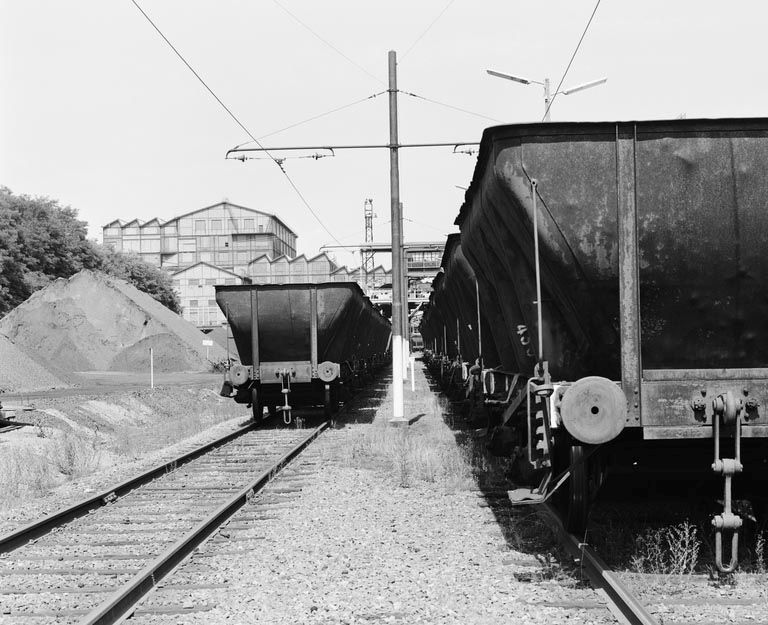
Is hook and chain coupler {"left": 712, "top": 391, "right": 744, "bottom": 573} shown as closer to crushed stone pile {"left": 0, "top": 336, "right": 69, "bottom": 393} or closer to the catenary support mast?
the catenary support mast

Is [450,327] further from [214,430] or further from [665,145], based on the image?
[665,145]

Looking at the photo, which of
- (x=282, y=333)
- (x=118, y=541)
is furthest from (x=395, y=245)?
(x=118, y=541)

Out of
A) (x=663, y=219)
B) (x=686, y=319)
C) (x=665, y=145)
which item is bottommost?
(x=686, y=319)

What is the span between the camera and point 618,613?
445 centimetres

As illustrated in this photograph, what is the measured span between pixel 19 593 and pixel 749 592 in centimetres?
461

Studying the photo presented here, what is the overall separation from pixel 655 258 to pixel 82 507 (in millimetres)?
5782

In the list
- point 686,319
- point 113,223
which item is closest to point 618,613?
point 686,319

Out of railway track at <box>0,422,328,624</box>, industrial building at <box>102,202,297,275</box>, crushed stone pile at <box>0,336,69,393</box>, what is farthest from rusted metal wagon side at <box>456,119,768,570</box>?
industrial building at <box>102,202,297,275</box>

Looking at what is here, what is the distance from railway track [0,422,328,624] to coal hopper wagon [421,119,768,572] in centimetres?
266

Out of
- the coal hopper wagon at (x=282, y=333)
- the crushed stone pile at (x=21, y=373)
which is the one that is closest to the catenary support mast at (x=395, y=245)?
the coal hopper wagon at (x=282, y=333)

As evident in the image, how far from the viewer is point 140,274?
6138 centimetres

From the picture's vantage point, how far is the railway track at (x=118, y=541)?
16.2 ft

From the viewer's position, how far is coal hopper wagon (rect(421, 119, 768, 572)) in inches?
195

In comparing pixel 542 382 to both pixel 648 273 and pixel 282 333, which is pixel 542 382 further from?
pixel 282 333
